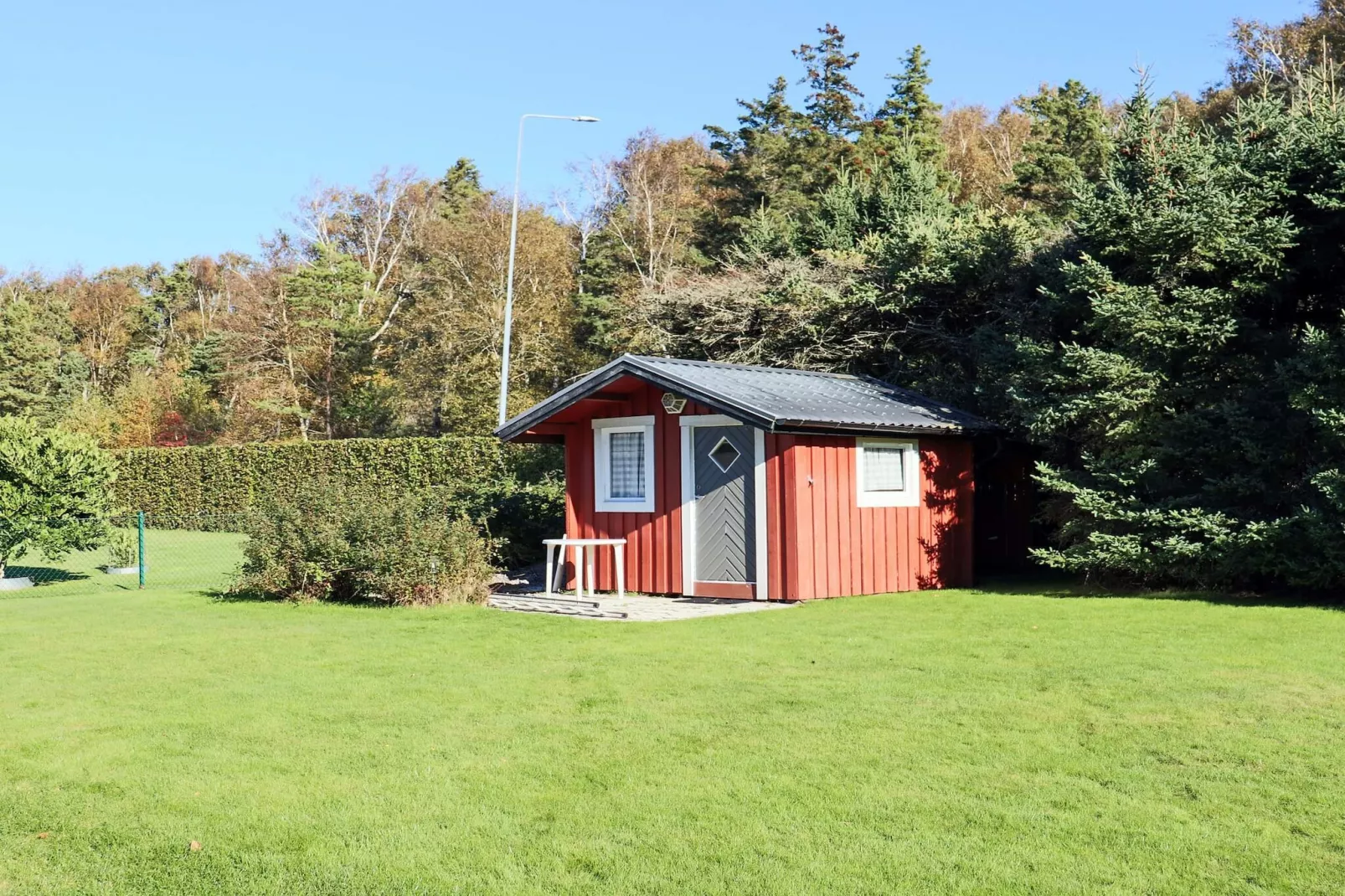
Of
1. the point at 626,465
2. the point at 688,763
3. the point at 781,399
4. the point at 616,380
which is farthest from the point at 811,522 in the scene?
the point at 688,763

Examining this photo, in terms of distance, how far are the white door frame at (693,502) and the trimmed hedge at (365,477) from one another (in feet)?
11.5

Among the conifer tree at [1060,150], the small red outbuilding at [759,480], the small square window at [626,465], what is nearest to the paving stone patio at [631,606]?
the small red outbuilding at [759,480]

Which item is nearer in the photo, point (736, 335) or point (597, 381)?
point (597, 381)

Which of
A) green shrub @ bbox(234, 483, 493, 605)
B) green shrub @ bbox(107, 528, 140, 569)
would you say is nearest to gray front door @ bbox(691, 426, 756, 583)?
green shrub @ bbox(234, 483, 493, 605)

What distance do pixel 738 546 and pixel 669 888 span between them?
10.3m

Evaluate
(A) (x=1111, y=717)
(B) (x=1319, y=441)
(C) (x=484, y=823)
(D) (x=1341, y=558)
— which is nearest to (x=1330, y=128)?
(B) (x=1319, y=441)

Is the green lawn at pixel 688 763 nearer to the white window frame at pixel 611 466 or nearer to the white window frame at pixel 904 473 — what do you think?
the white window frame at pixel 904 473

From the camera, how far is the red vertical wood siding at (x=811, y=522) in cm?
1440

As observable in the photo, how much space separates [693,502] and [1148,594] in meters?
5.36

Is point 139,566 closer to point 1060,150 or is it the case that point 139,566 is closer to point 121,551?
point 121,551

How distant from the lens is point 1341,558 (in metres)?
12.7

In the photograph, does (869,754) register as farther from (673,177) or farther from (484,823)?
(673,177)

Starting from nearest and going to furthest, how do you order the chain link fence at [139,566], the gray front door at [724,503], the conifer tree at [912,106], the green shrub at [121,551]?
the gray front door at [724,503] → the chain link fence at [139,566] → the green shrub at [121,551] → the conifer tree at [912,106]

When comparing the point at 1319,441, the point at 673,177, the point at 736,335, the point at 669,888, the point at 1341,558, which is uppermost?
the point at 673,177
